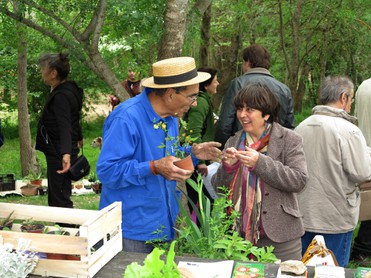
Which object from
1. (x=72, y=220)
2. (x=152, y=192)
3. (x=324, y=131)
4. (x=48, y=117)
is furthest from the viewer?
(x=48, y=117)

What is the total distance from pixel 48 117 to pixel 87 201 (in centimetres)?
317

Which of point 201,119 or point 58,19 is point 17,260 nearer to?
point 58,19

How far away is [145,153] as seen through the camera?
10.5 feet

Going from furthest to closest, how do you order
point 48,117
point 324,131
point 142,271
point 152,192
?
1. point 48,117
2. point 324,131
3. point 152,192
4. point 142,271

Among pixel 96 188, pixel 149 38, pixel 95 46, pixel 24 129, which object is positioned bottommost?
pixel 96 188

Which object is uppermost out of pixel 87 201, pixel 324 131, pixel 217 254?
pixel 324 131

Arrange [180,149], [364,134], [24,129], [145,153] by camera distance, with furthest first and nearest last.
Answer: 1. [24,129]
2. [364,134]
3. [180,149]
4. [145,153]

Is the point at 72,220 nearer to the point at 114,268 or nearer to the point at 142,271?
the point at 114,268

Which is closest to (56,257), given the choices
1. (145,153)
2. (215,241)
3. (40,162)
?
(215,241)

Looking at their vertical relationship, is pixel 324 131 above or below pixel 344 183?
above

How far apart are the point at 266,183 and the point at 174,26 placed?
5.19 ft

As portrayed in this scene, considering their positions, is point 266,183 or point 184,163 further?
point 266,183

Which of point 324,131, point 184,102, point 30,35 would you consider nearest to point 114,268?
point 184,102

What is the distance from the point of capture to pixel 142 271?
1718mm
